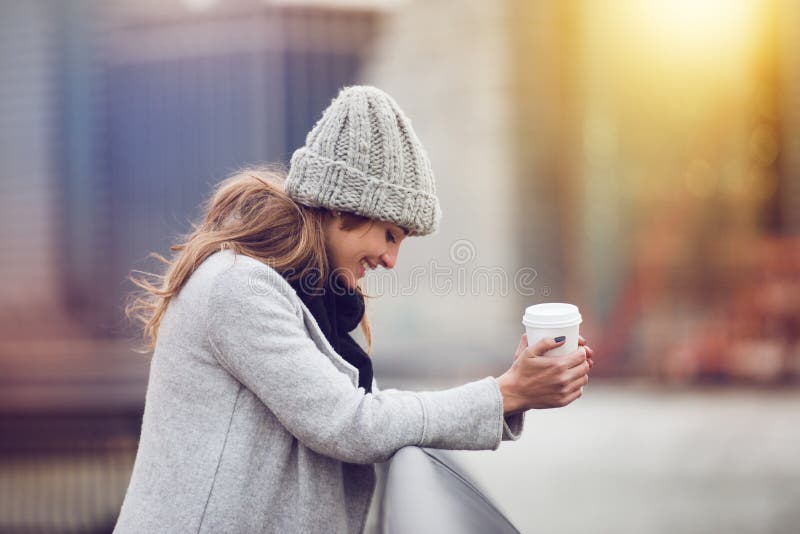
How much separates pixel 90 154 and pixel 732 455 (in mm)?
4115

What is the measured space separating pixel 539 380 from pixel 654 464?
3430 mm

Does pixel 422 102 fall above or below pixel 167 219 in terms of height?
above

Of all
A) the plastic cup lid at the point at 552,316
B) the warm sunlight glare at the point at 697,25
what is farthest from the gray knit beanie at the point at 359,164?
the warm sunlight glare at the point at 697,25

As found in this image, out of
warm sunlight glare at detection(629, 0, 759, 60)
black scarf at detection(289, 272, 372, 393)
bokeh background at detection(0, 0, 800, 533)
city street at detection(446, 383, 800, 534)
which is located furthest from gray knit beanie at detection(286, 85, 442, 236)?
warm sunlight glare at detection(629, 0, 759, 60)

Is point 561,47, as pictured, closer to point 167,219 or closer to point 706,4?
point 706,4

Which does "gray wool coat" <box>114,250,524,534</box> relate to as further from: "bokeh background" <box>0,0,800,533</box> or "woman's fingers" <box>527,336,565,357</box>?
"bokeh background" <box>0,0,800,533</box>

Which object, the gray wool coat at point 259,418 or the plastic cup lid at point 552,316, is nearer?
the gray wool coat at point 259,418

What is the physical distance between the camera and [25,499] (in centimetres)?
443

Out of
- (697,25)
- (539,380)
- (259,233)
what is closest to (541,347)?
(539,380)

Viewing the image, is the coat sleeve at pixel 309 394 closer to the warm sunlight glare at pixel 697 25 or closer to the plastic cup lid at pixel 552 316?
the plastic cup lid at pixel 552 316

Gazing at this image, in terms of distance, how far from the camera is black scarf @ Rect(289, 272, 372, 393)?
140cm

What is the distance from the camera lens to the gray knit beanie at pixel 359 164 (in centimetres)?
140

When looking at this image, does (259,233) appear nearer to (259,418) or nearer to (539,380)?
(259,418)

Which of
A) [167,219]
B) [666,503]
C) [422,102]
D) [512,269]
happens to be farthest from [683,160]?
[167,219]
